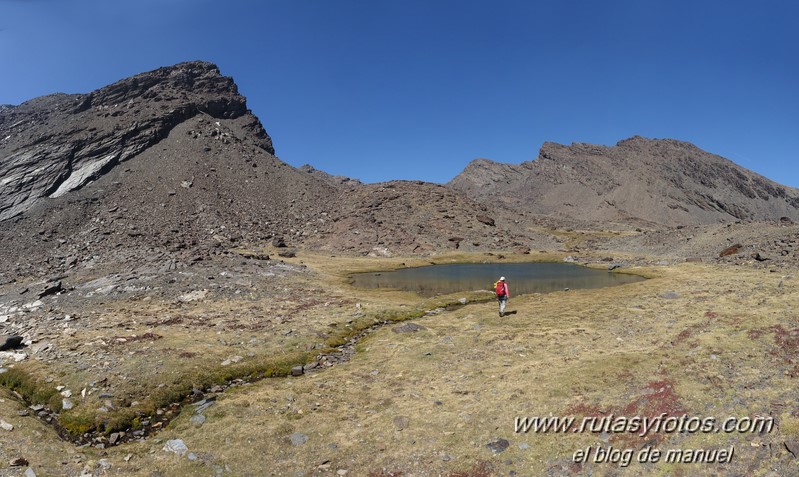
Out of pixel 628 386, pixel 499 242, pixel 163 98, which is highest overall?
pixel 163 98

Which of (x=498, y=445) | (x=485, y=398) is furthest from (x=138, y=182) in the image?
(x=498, y=445)

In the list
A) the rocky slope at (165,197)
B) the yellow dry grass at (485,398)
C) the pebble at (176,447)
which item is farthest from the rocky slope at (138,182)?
the pebble at (176,447)

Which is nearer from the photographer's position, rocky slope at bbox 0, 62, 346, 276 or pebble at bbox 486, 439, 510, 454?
pebble at bbox 486, 439, 510, 454

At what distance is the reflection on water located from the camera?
53.6 m

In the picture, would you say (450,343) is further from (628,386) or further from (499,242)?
(499,242)

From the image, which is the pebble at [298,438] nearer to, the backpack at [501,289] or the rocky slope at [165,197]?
the backpack at [501,289]

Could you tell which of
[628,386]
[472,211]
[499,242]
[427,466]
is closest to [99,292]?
[427,466]

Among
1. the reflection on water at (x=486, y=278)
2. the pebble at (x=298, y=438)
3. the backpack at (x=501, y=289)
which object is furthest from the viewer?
the reflection on water at (x=486, y=278)

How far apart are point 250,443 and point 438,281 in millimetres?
46791

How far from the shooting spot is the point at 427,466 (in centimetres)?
1352

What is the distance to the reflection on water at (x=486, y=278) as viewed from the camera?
53.6m

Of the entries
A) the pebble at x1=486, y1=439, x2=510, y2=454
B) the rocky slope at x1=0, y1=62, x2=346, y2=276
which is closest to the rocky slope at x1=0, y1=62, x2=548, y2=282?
the rocky slope at x1=0, y1=62, x2=346, y2=276

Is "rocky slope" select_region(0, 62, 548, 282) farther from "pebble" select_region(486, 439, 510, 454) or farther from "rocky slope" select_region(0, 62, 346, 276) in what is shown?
"pebble" select_region(486, 439, 510, 454)

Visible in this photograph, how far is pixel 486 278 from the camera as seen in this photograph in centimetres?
6328
